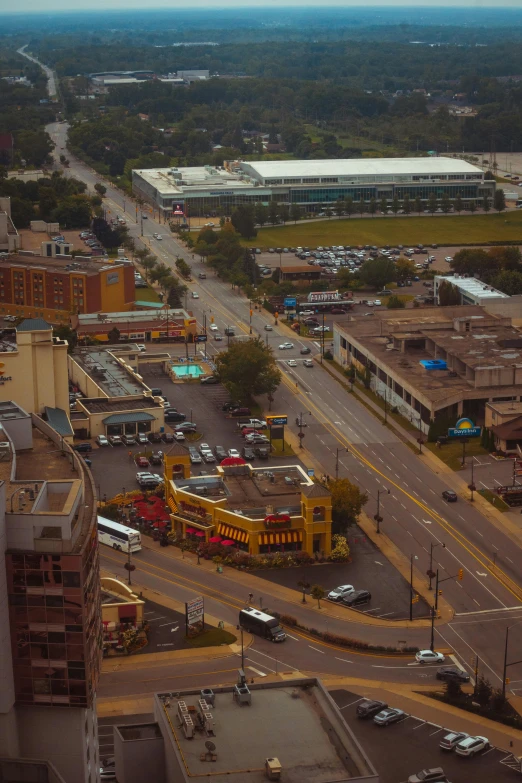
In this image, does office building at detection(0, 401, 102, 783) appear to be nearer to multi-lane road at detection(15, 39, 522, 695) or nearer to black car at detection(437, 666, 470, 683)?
multi-lane road at detection(15, 39, 522, 695)

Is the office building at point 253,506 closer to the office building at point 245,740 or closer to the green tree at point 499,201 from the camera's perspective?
the office building at point 245,740

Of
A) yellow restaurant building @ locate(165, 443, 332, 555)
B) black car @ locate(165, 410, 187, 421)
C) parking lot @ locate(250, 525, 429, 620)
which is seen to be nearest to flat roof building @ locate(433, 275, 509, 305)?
black car @ locate(165, 410, 187, 421)

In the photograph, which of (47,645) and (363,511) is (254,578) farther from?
(47,645)

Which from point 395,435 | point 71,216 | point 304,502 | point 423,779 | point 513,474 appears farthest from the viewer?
point 71,216

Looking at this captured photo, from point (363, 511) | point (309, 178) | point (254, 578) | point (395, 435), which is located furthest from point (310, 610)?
point (309, 178)

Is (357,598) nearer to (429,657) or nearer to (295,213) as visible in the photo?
Result: (429,657)

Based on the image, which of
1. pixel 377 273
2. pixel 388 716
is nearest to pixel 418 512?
pixel 388 716
